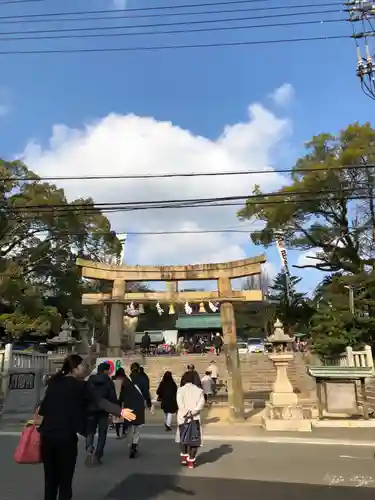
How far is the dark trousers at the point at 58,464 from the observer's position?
4.26 m

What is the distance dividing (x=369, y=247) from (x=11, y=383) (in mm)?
27031

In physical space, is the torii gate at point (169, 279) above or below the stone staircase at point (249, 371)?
above

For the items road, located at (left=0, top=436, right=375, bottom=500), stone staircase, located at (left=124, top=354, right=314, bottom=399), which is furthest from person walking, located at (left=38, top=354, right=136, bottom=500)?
stone staircase, located at (left=124, top=354, right=314, bottom=399)

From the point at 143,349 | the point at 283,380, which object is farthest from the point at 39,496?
the point at 143,349

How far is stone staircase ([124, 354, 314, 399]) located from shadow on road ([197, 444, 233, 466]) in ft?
36.2

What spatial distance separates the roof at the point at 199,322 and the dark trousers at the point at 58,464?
51887mm

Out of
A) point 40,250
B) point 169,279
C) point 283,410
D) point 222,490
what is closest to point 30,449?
point 222,490

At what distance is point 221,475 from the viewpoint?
668cm

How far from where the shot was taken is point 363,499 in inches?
215

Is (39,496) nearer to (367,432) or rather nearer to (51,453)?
(51,453)

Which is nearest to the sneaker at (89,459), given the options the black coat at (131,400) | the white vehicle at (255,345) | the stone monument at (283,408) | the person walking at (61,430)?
the black coat at (131,400)

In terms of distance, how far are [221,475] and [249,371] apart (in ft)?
62.8

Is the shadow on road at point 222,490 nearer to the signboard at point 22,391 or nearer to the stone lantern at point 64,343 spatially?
the signboard at point 22,391

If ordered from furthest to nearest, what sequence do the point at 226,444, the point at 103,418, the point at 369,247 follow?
the point at 369,247 < the point at 226,444 < the point at 103,418
